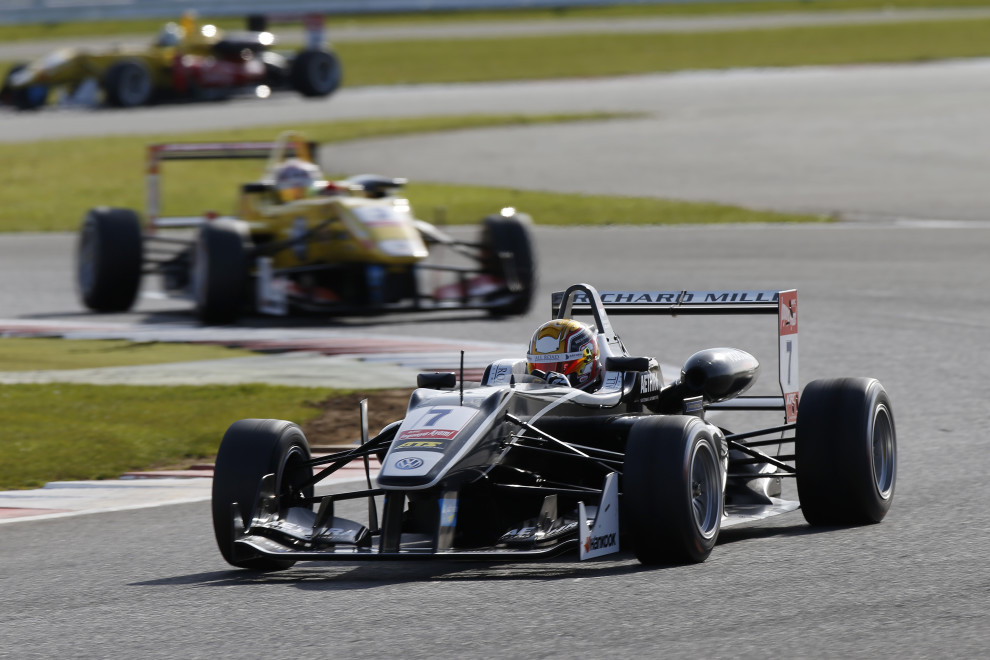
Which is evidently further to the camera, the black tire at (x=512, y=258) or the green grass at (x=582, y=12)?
the green grass at (x=582, y=12)

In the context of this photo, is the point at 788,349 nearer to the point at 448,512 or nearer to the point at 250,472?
the point at 448,512

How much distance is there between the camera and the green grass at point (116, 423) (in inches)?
387

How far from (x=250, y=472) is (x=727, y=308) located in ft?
9.18

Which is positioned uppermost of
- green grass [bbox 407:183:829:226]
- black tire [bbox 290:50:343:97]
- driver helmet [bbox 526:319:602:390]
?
black tire [bbox 290:50:343:97]

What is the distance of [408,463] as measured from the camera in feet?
22.2

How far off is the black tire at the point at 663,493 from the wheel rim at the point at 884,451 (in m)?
1.24

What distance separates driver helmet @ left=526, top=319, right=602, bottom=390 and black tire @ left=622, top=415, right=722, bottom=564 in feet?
3.30

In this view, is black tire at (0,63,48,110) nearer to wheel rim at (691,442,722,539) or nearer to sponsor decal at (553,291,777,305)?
sponsor decal at (553,291,777,305)

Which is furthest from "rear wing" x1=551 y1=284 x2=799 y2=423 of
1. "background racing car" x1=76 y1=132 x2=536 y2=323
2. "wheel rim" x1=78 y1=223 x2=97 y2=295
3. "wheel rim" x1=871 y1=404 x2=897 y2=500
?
"wheel rim" x1=78 y1=223 x2=97 y2=295

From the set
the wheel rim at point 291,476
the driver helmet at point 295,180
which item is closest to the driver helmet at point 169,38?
the driver helmet at point 295,180

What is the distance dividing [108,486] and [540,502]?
3057mm

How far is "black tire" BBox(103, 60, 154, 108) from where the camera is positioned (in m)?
36.7

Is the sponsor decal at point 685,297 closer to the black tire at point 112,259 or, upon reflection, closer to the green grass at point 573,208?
the black tire at point 112,259

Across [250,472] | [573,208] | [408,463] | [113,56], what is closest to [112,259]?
[573,208]
